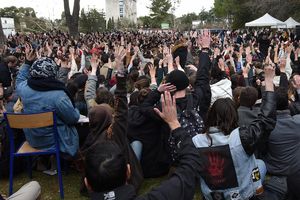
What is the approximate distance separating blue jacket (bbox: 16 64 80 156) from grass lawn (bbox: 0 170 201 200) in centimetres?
51

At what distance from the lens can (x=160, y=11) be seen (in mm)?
81500

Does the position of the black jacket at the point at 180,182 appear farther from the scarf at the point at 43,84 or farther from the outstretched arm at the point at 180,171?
the scarf at the point at 43,84

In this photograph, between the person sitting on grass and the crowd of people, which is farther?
the crowd of people

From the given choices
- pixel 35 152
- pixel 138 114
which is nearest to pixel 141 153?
pixel 138 114

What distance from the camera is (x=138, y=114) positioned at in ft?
15.7

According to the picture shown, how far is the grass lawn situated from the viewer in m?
4.63

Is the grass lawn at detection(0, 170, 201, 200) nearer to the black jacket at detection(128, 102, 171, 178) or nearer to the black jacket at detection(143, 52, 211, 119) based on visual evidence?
the black jacket at detection(128, 102, 171, 178)

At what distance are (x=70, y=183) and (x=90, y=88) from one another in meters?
1.34

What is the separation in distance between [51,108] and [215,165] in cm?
212

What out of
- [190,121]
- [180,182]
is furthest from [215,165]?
[180,182]

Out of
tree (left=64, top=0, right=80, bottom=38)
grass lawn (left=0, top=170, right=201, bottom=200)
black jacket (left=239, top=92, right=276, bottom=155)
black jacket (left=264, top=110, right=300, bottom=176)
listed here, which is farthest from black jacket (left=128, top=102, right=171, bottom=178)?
tree (left=64, top=0, right=80, bottom=38)

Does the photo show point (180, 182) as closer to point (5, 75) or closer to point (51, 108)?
point (51, 108)

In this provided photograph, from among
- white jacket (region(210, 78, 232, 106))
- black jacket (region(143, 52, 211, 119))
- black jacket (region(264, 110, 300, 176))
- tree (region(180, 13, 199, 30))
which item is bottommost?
black jacket (region(264, 110, 300, 176))

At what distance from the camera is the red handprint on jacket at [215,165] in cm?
328
